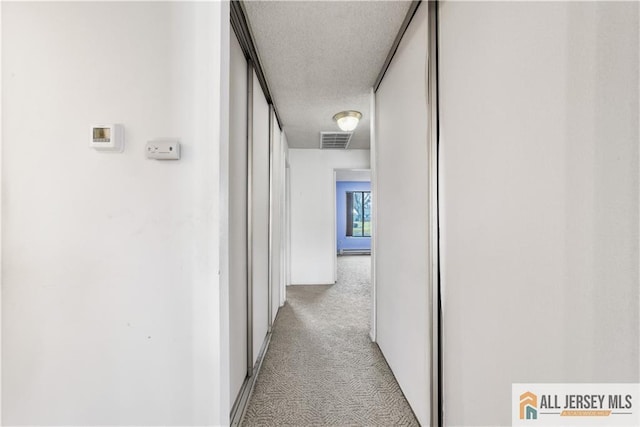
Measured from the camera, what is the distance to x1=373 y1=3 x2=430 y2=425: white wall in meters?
1.54

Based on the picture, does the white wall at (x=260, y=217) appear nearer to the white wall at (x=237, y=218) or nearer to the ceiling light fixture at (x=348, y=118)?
the white wall at (x=237, y=218)

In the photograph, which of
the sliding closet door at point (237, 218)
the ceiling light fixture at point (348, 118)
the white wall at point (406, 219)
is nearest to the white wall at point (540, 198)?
the white wall at point (406, 219)

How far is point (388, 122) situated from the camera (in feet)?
7.38

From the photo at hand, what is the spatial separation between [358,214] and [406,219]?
784 centimetres

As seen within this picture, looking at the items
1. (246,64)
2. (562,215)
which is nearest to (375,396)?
(562,215)

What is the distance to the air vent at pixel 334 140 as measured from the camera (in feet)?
13.7

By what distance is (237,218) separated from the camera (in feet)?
5.81

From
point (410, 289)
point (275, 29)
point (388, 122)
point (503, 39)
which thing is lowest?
point (410, 289)

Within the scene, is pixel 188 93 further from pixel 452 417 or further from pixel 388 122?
pixel 452 417

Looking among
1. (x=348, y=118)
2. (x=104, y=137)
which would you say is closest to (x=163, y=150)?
(x=104, y=137)

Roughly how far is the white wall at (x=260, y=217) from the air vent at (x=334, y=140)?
1452 millimetres

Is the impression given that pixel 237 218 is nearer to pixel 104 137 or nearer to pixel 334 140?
pixel 104 137

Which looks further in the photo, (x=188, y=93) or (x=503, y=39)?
(x=188, y=93)

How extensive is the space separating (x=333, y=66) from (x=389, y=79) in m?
0.48
